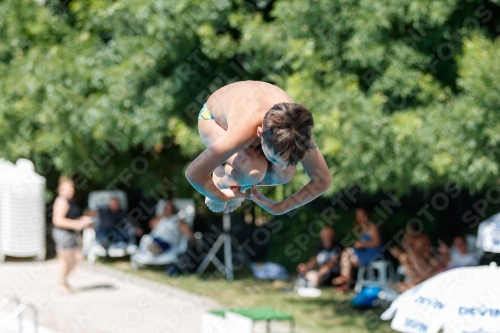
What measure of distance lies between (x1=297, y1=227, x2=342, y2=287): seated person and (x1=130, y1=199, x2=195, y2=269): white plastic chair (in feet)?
8.53

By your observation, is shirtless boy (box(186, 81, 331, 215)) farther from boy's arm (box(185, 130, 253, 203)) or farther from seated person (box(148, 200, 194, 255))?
seated person (box(148, 200, 194, 255))

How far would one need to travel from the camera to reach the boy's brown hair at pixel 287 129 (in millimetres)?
3518

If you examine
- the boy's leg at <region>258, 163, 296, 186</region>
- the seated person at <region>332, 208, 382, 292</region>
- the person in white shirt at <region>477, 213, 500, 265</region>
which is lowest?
the seated person at <region>332, 208, 382, 292</region>

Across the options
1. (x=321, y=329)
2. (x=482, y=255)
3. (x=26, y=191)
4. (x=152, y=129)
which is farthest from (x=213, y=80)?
(x=26, y=191)

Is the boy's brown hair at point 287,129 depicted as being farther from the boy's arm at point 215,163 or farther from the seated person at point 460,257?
the seated person at point 460,257

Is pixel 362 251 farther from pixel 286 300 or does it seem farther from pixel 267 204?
pixel 267 204

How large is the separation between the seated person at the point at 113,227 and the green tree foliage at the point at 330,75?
2.45 m

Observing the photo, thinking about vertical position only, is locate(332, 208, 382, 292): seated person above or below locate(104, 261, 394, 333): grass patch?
above

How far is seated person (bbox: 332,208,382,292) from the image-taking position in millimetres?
11438

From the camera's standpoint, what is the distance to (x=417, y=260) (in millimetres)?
10555

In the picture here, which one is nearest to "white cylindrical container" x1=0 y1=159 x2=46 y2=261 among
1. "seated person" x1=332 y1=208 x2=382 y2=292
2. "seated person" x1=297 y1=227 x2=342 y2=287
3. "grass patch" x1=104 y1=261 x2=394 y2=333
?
"grass patch" x1=104 y1=261 x2=394 y2=333

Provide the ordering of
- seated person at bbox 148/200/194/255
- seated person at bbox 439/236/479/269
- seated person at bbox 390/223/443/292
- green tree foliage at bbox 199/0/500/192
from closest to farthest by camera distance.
→ green tree foliage at bbox 199/0/500/192 → seated person at bbox 439/236/479/269 → seated person at bbox 390/223/443/292 → seated person at bbox 148/200/194/255

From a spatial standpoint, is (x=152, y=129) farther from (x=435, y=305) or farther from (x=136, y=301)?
(x=435, y=305)

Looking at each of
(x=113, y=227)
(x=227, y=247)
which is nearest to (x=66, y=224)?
(x=227, y=247)
